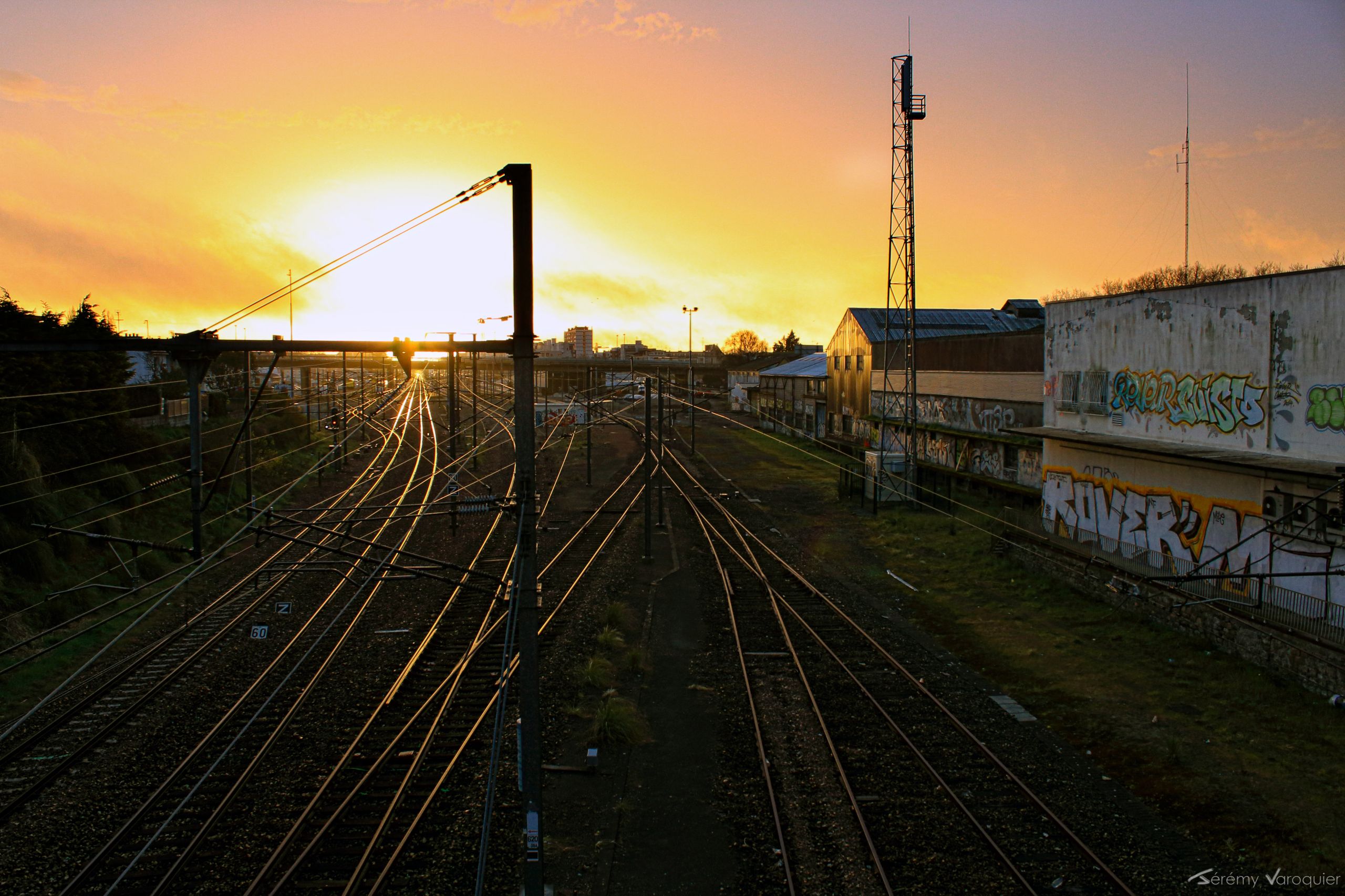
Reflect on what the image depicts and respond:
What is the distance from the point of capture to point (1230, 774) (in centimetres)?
1084

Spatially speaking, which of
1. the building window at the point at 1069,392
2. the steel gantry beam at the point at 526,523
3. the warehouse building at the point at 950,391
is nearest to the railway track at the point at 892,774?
the steel gantry beam at the point at 526,523

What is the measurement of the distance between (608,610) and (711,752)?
6.44 m

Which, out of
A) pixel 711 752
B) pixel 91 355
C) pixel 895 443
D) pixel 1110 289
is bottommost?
pixel 711 752

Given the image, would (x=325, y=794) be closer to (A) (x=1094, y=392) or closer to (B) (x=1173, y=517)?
(B) (x=1173, y=517)

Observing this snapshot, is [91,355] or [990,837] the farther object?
[91,355]

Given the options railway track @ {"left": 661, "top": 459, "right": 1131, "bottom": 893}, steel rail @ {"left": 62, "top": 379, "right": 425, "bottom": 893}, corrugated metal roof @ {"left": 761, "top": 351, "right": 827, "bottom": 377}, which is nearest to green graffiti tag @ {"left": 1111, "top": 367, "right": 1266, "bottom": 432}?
railway track @ {"left": 661, "top": 459, "right": 1131, "bottom": 893}

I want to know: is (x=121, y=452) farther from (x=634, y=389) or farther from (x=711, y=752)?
(x=634, y=389)

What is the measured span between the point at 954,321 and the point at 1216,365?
34683mm

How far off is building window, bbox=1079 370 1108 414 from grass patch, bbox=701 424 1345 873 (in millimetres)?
4348

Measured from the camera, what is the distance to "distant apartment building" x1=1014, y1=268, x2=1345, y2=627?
14336 millimetres

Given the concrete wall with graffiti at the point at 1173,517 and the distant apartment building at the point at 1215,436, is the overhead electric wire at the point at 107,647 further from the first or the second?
the concrete wall with graffiti at the point at 1173,517

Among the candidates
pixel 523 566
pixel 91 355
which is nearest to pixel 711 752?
pixel 523 566

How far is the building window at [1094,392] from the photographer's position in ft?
67.6

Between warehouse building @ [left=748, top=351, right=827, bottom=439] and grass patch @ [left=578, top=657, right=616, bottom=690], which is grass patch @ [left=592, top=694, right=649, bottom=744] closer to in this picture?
grass patch @ [left=578, top=657, right=616, bottom=690]
